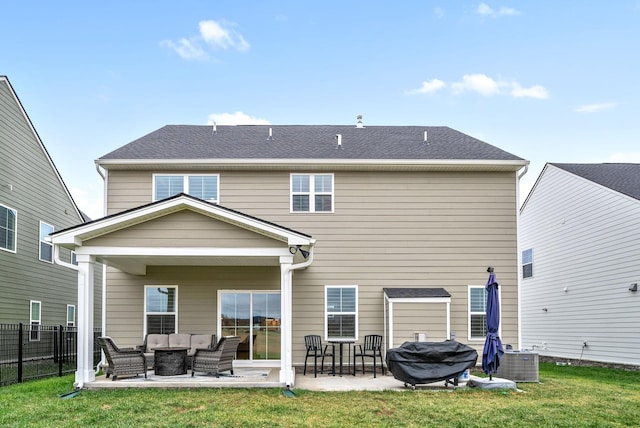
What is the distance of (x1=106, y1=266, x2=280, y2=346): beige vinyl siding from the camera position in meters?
13.8

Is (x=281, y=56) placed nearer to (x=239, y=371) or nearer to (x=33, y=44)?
(x=33, y=44)

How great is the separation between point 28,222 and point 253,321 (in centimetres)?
714

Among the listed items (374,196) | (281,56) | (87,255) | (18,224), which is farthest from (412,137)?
(18,224)

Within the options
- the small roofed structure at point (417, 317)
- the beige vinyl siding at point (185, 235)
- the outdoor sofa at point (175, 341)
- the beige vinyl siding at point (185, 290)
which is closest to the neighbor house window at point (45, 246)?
the beige vinyl siding at point (185, 290)

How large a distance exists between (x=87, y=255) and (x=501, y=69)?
12724mm

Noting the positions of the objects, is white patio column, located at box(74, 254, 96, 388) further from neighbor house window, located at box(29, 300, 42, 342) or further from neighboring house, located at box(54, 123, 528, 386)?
neighbor house window, located at box(29, 300, 42, 342)

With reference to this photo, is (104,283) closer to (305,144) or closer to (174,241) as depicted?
(174,241)

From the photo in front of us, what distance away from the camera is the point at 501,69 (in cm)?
1778

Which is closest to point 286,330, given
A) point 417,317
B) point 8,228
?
point 417,317

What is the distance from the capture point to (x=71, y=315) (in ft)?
64.8

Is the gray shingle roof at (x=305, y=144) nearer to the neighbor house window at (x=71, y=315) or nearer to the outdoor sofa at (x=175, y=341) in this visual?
the outdoor sofa at (x=175, y=341)

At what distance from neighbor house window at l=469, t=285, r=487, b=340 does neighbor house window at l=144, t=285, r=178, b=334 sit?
669 centimetres

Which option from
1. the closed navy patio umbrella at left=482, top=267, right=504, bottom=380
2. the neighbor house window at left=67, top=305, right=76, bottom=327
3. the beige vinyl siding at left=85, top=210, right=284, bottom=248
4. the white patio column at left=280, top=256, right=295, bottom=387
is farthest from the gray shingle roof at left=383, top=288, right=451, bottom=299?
the neighbor house window at left=67, top=305, right=76, bottom=327

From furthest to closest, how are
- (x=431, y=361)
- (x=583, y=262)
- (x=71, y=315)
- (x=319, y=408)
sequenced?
(x=71, y=315), (x=583, y=262), (x=431, y=361), (x=319, y=408)
